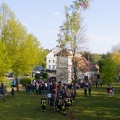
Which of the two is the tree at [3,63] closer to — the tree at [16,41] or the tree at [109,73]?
the tree at [16,41]

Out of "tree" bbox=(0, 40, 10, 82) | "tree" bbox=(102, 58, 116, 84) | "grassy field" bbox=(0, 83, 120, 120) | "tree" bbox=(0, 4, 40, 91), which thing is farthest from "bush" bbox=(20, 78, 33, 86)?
"grassy field" bbox=(0, 83, 120, 120)

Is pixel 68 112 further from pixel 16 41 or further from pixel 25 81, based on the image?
pixel 25 81

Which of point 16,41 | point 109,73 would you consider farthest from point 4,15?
point 109,73

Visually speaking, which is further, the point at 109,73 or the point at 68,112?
the point at 109,73

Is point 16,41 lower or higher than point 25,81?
higher

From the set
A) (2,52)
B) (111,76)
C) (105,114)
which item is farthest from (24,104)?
(111,76)

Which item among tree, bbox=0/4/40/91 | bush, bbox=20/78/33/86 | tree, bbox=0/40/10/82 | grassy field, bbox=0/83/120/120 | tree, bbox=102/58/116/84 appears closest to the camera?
grassy field, bbox=0/83/120/120

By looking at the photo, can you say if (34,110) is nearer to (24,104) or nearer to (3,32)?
(24,104)

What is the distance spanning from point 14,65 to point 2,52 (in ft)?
18.6

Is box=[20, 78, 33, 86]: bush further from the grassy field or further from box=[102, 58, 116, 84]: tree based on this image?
the grassy field

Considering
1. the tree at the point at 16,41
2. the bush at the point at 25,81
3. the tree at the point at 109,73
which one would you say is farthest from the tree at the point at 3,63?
the tree at the point at 109,73

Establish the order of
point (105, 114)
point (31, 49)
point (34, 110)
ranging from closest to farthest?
point (105, 114)
point (34, 110)
point (31, 49)

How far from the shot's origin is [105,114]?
20406 millimetres

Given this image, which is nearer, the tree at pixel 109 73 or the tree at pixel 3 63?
the tree at pixel 3 63
